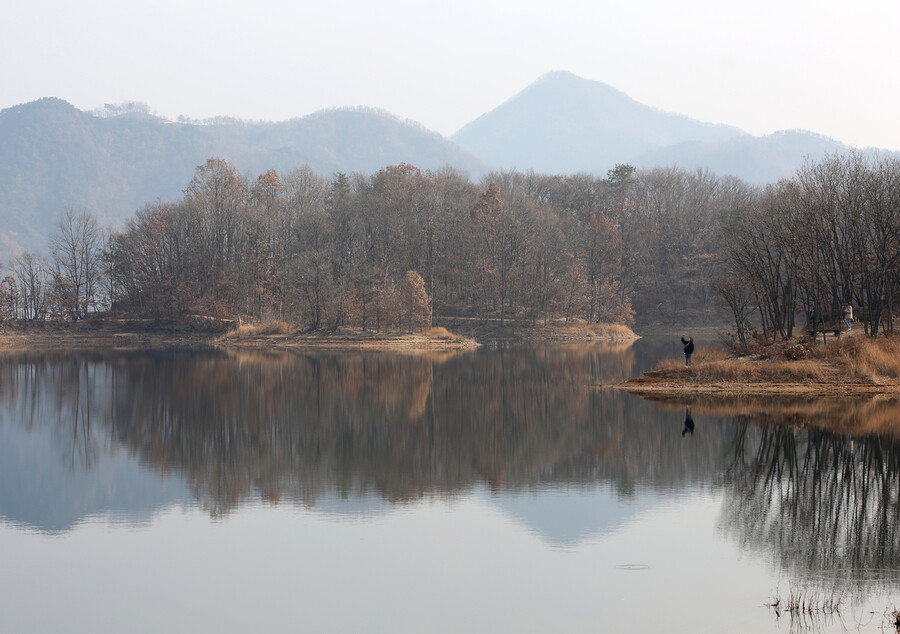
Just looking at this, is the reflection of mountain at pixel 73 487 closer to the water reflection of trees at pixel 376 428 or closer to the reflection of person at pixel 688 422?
the water reflection of trees at pixel 376 428

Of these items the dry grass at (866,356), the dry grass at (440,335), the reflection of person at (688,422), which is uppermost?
the dry grass at (866,356)

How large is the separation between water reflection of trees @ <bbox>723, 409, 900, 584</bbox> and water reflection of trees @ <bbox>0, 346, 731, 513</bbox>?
4.76 ft

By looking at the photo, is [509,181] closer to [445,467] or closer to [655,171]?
[655,171]

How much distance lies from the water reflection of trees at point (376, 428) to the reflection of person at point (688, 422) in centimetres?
33

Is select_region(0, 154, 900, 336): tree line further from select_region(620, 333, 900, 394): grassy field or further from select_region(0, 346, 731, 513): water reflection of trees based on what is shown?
select_region(620, 333, 900, 394): grassy field

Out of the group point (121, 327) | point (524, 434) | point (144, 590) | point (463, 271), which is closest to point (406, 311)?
point (463, 271)

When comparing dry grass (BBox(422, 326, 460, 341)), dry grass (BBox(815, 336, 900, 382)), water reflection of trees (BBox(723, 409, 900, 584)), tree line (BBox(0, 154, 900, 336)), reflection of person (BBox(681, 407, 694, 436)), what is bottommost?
water reflection of trees (BBox(723, 409, 900, 584))

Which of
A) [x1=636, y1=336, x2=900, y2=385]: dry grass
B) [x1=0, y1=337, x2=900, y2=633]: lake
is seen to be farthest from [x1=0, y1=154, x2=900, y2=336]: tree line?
[x1=0, y1=337, x2=900, y2=633]: lake

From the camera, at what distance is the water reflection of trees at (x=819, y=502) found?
13.5m

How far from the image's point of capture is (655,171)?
118 meters

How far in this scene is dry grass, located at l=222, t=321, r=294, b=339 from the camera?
79062 mm

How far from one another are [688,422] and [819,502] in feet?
31.6

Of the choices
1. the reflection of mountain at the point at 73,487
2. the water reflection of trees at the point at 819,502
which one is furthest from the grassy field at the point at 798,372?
the reflection of mountain at the point at 73,487

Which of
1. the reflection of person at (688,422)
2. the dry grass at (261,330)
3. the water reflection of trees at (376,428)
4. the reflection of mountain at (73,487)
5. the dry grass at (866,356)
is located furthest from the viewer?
the dry grass at (261,330)
